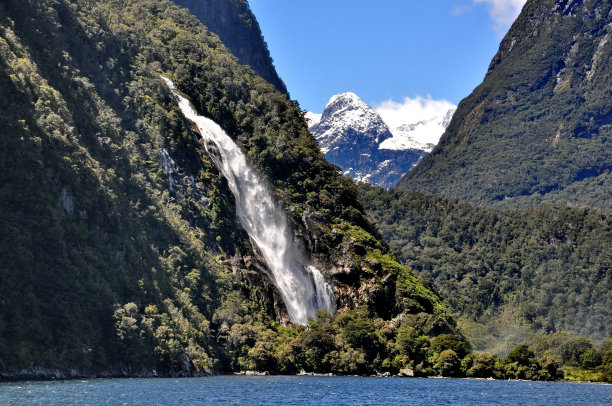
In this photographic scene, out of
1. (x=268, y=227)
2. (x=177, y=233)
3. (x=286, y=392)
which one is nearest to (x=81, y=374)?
(x=286, y=392)

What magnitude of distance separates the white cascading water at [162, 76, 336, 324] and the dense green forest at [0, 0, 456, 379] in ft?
8.82

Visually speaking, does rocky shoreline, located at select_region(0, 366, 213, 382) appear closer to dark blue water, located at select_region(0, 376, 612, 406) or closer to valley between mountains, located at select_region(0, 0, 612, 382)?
valley between mountains, located at select_region(0, 0, 612, 382)

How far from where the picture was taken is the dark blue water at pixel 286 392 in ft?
236

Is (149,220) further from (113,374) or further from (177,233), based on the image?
(113,374)

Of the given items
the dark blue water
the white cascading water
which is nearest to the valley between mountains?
the white cascading water

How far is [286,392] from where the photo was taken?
85688 millimetres

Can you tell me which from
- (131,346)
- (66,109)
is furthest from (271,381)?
(66,109)

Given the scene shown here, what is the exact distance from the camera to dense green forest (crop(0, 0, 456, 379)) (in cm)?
9831

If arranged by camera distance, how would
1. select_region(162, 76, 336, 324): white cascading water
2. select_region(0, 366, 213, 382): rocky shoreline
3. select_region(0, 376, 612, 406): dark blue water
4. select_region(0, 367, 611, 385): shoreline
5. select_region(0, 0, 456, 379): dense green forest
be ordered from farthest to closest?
1. select_region(162, 76, 336, 324): white cascading water
2. select_region(0, 0, 456, 379): dense green forest
3. select_region(0, 367, 611, 385): shoreline
4. select_region(0, 366, 213, 382): rocky shoreline
5. select_region(0, 376, 612, 406): dark blue water

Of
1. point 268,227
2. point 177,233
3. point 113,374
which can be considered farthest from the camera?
point 268,227

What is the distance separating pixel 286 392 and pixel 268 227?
7001 cm

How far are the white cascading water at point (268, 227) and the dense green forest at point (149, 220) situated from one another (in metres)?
2.69

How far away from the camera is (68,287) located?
99000 mm

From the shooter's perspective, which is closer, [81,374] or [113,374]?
[81,374]
